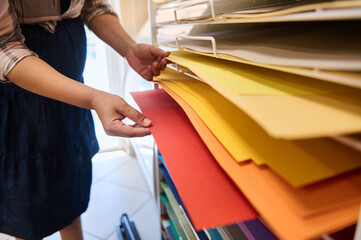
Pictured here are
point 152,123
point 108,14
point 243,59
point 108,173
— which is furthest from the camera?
point 108,173

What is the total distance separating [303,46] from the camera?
0.35m

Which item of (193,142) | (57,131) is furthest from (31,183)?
(193,142)

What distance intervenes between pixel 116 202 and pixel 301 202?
1388 millimetres

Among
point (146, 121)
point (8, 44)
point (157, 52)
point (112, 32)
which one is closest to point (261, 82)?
point (146, 121)

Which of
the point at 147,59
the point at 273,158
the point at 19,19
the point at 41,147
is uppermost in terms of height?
the point at 19,19

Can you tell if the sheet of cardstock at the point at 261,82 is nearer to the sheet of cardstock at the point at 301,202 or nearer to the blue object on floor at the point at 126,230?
the sheet of cardstock at the point at 301,202

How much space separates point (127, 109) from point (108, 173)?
136cm

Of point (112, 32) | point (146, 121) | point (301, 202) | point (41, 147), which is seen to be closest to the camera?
point (301, 202)

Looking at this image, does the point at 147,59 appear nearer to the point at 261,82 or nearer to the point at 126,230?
the point at 261,82

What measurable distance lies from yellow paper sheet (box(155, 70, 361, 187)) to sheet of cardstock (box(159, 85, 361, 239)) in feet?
0.05

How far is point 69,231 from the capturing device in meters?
0.91

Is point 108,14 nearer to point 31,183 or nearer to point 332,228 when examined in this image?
point 31,183

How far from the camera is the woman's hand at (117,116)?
0.51 m

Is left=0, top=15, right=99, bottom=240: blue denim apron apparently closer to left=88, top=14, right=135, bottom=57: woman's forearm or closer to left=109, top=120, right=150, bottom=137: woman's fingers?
left=88, top=14, right=135, bottom=57: woman's forearm
